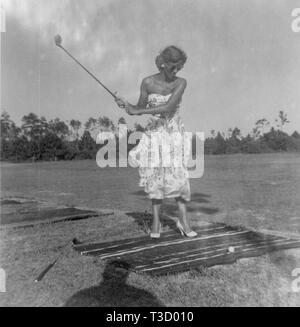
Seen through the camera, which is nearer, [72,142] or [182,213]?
[182,213]

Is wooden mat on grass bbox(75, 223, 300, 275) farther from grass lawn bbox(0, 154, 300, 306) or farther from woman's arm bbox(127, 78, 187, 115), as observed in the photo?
woman's arm bbox(127, 78, 187, 115)

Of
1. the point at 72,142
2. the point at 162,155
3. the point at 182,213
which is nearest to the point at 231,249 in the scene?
the point at 182,213

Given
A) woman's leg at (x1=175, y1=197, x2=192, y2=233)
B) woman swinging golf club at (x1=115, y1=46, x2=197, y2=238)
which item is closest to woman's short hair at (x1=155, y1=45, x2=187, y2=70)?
woman swinging golf club at (x1=115, y1=46, x2=197, y2=238)

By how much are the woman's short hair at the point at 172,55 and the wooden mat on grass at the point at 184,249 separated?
6.62 ft

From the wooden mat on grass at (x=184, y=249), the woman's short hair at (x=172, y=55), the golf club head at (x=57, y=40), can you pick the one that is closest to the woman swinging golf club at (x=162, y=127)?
the woman's short hair at (x=172, y=55)

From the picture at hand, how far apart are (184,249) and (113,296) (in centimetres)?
129

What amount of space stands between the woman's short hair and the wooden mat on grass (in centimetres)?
202

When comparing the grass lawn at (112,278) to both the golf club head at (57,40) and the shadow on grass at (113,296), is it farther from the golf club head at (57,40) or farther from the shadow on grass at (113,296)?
the golf club head at (57,40)

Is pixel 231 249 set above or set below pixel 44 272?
above

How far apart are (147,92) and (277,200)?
18.5ft

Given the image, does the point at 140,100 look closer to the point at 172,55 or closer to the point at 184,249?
the point at 172,55

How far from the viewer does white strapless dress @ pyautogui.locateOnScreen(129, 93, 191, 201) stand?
5074 mm

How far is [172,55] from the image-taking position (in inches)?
192
